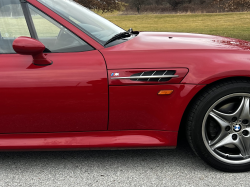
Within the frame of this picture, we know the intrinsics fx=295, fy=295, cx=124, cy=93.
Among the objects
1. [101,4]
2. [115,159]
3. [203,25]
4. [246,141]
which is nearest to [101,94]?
[115,159]

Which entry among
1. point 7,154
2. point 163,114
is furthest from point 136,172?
point 7,154

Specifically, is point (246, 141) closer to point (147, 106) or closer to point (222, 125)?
point (222, 125)

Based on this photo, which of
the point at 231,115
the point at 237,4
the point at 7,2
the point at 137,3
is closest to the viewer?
the point at 231,115

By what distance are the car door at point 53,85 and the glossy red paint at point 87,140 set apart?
0.05 meters

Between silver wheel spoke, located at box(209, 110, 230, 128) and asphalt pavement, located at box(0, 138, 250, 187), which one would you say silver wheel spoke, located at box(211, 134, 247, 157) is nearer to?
silver wheel spoke, located at box(209, 110, 230, 128)

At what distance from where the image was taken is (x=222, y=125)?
2.32 meters

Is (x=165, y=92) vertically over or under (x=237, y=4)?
under

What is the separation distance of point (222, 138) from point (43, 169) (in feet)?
4.90

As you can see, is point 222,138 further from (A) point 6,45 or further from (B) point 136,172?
(A) point 6,45

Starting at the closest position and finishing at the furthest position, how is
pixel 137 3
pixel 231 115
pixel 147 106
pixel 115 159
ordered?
pixel 147 106 < pixel 231 115 < pixel 115 159 < pixel 137 3

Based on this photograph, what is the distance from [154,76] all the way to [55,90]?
73cm

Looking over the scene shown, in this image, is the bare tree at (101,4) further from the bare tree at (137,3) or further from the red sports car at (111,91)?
the bare tree at (137,3)

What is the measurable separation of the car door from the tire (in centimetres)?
71

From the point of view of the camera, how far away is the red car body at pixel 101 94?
7.04ft
